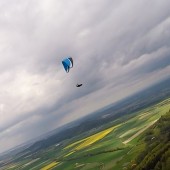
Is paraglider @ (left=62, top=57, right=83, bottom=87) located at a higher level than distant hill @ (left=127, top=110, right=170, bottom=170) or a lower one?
higher

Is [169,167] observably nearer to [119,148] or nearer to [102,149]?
[119,148]

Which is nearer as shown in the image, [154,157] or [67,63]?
[67,63]

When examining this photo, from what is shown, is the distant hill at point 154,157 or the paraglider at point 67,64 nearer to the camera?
the paraglider at point 67,64

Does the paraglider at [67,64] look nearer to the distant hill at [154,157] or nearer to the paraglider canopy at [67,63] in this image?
the paraglider canopy at [67,63]

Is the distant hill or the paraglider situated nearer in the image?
the paraglider

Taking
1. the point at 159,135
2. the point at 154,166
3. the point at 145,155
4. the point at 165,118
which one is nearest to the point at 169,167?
the point at 154,166

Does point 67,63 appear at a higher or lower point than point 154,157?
higher

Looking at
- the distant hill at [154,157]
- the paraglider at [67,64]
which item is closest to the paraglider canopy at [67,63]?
the paraglider at [67,64]

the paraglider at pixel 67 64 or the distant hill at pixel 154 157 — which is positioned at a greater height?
the paraglider at pixel 67 64

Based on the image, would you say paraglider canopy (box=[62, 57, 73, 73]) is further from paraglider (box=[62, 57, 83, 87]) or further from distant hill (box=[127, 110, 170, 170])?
distant hill (box=[127, 110, 170, 170])

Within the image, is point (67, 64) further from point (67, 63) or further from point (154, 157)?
point (154, 157)

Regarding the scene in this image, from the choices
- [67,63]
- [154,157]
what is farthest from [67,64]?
[154,157]

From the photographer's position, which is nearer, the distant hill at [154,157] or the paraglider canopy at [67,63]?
the paraglider canopy at [67,63]

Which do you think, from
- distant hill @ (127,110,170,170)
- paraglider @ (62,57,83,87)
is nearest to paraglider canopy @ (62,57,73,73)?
paraglider @ (62,57,83,87)
